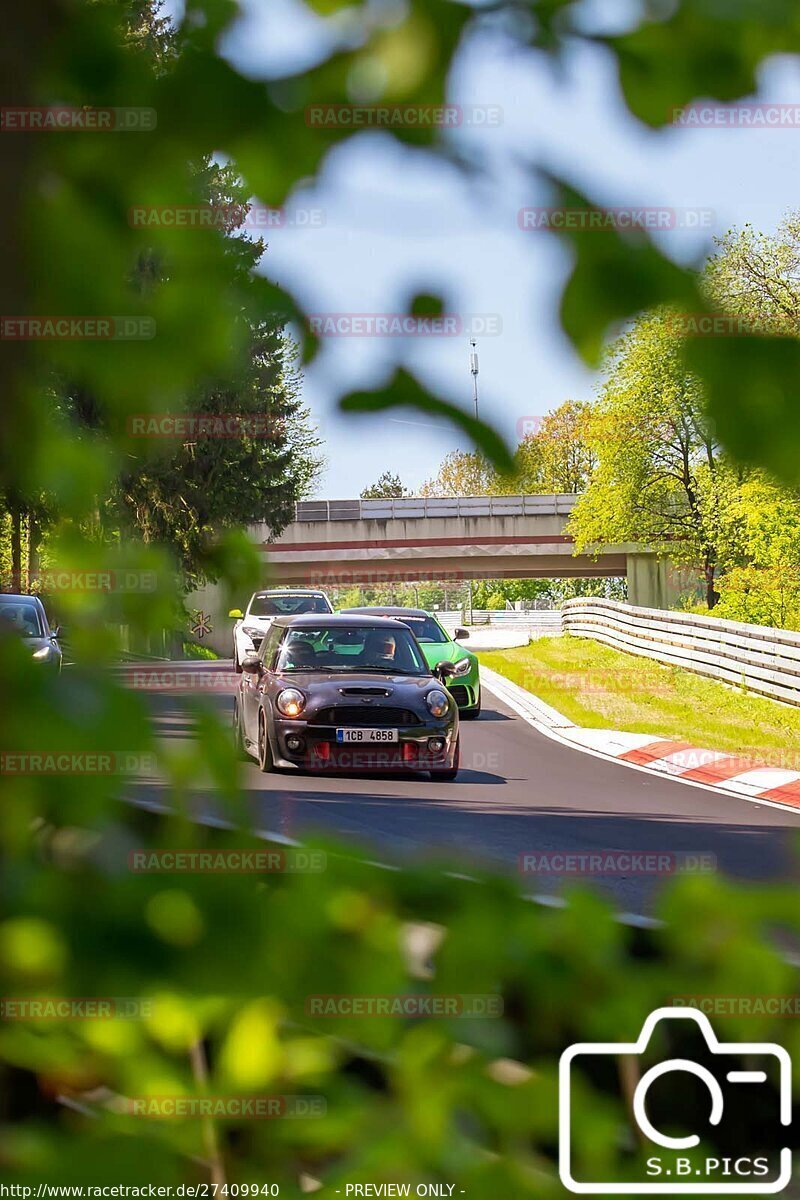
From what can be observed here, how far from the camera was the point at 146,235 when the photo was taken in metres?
0.75

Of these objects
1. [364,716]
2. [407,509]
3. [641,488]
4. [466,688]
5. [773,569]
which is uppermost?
[641,488]

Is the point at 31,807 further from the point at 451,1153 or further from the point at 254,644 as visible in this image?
the point at 254,644

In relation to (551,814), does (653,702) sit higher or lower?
lower

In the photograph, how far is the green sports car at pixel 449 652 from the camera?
18.7m

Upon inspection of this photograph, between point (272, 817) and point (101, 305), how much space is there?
361 inches

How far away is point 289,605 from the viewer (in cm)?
2466

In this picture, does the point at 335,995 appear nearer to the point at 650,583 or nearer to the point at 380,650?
the point at 380,650

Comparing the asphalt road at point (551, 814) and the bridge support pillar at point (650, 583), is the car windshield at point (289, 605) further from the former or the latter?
the bridge support pillar at point (650, 583)

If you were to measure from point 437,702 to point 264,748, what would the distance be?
176 cm

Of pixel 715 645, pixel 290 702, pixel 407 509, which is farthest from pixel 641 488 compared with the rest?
pixel 290 702

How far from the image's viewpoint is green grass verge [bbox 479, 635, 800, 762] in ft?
58.4

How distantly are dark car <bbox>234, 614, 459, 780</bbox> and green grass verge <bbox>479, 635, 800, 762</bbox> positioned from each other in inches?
198

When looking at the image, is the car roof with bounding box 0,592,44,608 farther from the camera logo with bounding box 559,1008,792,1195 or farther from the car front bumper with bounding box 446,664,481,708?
the car front bumper with bounding box 446,664,481,708

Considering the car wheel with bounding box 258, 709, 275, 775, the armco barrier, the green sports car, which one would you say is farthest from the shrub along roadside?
the armco barrier
